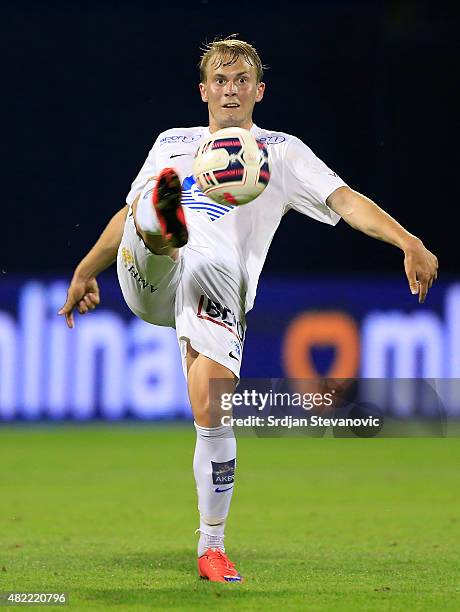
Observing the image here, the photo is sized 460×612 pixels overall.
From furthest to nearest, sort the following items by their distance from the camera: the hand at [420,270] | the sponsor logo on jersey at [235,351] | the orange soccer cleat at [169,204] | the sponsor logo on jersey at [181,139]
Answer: the sponsor logo on jersey at [181,139] < the sponsor logo on jersey at [235,351] < the orange soccer cleat at [169,204] < the hand at [420,270]

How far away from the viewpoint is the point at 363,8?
14570mm

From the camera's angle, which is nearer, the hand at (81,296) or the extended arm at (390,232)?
the extended arm at (390,232)

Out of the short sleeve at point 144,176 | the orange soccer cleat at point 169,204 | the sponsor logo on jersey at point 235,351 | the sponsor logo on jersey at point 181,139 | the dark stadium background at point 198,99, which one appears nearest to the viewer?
the orange soccer cleat at point 169,204

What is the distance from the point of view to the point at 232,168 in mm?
4156

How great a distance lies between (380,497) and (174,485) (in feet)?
4.39

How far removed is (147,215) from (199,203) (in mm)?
600

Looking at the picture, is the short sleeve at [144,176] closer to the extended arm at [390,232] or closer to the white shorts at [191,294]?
the white shorts at [191,294]

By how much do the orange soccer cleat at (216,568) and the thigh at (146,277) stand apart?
0.94 metres

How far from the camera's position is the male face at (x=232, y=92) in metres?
4.71

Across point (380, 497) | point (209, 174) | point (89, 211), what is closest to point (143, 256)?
point (209, 174)

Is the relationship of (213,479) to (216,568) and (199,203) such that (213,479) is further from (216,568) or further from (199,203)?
(199,203)

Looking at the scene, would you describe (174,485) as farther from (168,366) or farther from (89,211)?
(89,211)

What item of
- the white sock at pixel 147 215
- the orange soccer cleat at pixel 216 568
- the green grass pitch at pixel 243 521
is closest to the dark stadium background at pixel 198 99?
the green grass pitch at pixel 243 521

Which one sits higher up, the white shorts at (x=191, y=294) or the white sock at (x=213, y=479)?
the white shorts at (x=191, y=294)
